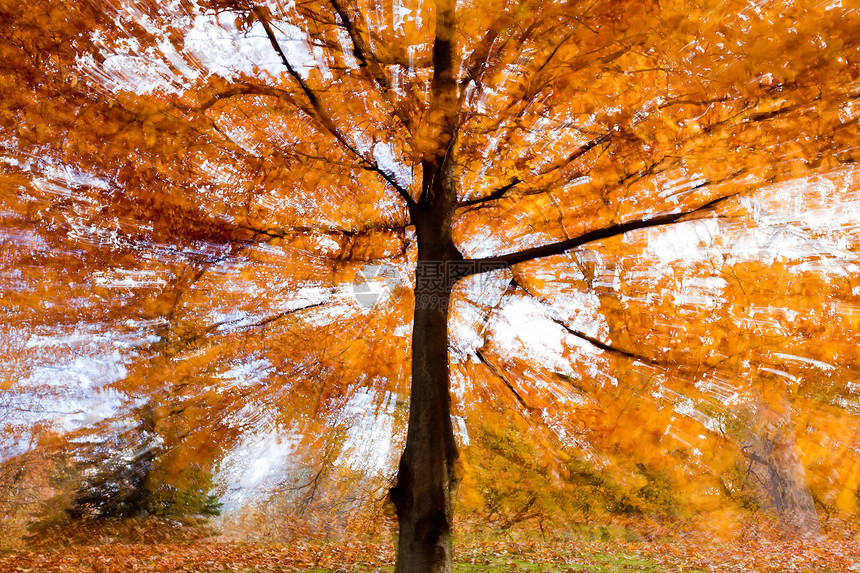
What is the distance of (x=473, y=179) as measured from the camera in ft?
17.6

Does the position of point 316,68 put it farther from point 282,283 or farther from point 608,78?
point 282,283

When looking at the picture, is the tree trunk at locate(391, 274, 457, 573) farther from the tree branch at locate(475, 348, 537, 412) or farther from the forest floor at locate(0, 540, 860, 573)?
the forest floor at locate(0, 540, 860, 573)

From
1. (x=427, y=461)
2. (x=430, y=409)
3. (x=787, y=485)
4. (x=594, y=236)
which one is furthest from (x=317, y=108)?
(x=787, y=485)

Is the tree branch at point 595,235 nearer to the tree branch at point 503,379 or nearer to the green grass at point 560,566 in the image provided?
the tree branch at point 503,379

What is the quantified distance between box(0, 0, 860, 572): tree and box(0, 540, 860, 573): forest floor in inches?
104

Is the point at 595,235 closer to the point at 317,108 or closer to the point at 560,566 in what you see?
the point at 317,108

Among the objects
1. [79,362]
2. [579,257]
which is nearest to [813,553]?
[579,257]

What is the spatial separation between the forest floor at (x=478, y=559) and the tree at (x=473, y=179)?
264 centimetres

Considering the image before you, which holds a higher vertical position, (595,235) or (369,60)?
(369,60)

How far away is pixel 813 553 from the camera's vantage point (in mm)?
9953

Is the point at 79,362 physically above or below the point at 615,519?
above

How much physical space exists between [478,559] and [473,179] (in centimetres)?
580

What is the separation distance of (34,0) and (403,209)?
3898mm

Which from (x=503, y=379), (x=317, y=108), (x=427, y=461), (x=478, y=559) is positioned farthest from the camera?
(x=478, y=559)
